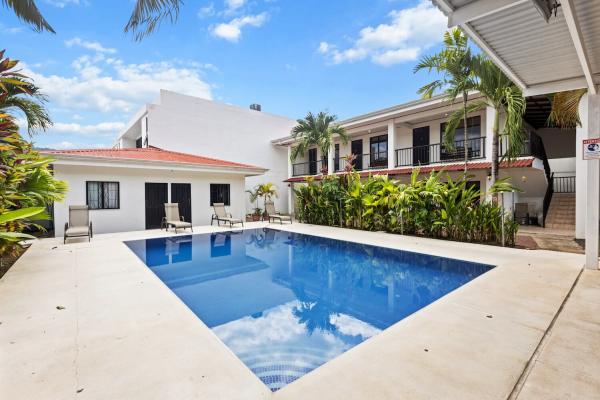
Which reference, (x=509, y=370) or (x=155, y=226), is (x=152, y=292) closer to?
(x=509, y=370)

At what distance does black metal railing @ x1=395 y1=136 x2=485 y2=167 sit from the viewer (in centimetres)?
1653

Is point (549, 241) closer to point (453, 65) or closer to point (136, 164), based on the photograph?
point (453, 65)

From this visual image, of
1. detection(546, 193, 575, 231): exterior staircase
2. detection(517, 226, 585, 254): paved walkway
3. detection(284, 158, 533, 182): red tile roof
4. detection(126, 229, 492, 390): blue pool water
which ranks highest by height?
detection(284, 158, 533, 182): red tile roof

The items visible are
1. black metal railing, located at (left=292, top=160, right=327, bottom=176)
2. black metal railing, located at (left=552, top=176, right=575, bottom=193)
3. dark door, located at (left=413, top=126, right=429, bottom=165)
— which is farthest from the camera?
black metal railing, located at (left=292, top=160, right=327, bottom=176)

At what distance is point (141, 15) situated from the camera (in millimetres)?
7582

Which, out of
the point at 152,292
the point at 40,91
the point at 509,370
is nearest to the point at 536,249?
the point at 509,370

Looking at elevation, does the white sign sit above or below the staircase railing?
above

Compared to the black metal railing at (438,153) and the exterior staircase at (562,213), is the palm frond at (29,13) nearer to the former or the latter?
the black metal railing at (438,153)

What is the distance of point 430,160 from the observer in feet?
60.8

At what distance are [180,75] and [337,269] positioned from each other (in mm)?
21245

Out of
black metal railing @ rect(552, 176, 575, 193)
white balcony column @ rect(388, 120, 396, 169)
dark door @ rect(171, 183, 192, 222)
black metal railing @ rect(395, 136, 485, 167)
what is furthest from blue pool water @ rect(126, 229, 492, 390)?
black metal railing @ rect(552, 176, 575, 193)

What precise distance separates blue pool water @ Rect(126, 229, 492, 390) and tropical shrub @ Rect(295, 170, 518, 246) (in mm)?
2825

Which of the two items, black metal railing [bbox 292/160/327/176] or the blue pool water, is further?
black metal railing [bbox 292/160/327/176]

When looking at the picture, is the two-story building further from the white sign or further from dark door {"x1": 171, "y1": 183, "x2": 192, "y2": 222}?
dark door {"x1": 171, "y1": 183, "x2": 192, "y2": 222}
